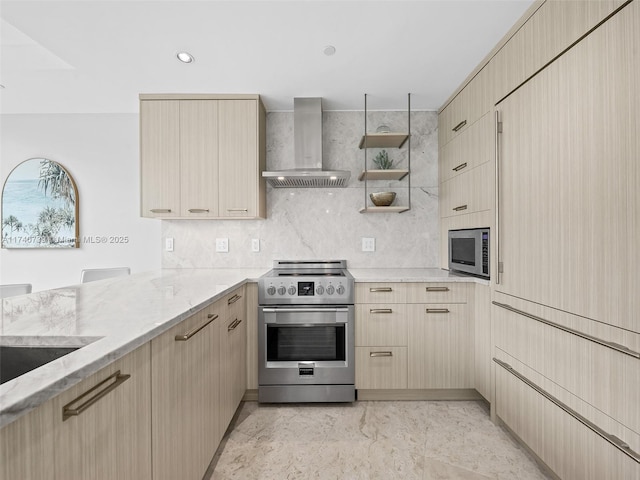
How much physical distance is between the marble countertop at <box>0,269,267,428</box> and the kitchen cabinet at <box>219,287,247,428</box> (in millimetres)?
223

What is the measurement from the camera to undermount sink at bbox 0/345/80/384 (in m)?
0.88

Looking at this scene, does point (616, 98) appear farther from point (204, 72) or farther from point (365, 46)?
point (204, 72)

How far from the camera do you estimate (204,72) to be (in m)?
2.26

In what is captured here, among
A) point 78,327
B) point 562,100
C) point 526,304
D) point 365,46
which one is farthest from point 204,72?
point 526,304

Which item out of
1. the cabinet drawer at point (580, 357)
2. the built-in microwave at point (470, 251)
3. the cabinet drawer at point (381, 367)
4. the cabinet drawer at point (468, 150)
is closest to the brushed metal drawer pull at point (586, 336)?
the cabinet drawer at point (580, 357)

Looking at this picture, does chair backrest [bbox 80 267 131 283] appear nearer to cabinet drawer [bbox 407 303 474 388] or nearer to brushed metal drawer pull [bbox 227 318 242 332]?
brushed metal drawer pull [bbox 227 318 242 332]

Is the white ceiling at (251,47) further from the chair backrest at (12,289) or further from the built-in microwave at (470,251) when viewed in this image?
the chair backrest at (12,289)

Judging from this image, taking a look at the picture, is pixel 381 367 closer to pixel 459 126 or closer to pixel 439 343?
pixel 439 343

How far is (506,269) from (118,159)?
346cm

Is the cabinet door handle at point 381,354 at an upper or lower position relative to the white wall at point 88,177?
lower

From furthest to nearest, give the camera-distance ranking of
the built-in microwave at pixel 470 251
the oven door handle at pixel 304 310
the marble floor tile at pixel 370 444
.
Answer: the oven door handle at pixel 304 310, the built-in microwave at pixel 470 251, the marble floor tile at pixel 370 444

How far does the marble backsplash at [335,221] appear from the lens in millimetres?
2920

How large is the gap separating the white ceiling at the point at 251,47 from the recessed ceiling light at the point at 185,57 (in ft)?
0.14

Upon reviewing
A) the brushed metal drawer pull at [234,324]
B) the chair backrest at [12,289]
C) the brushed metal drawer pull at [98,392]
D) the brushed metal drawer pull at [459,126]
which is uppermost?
the brushed metal drawer pull at [459,126]
